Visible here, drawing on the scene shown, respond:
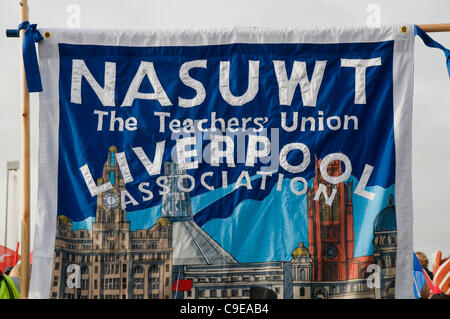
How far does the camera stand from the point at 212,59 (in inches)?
234

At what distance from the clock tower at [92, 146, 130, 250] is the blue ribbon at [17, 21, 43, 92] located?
86 centimetres

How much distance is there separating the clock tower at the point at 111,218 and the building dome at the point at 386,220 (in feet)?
6.69

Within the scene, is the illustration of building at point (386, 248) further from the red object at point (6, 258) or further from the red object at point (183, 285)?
the red object at point (6, 258)

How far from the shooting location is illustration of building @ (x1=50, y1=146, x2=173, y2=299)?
18.7ft

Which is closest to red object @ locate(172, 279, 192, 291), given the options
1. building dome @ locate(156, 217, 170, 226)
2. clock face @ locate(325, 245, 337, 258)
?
building dome @ locate(156, 217, 170, 226)

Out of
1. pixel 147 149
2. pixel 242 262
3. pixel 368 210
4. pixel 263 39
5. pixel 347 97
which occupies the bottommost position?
pixel 242 262

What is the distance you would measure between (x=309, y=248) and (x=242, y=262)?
0.56 metres

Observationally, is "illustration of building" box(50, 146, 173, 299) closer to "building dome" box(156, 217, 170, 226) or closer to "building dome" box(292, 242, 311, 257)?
"building dome" box(156, 217, 170, 226)

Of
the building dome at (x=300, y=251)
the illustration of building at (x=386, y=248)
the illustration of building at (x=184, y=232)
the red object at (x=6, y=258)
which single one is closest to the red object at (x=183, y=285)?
the illustration of building at (x=184, y=232)

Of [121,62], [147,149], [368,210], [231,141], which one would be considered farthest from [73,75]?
[368,210]

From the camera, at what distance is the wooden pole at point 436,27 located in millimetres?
5922

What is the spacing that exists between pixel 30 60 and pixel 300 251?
269cm

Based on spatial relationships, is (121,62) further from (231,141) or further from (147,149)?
(231,141)

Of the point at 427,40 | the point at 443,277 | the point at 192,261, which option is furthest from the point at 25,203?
the point at 443,277
